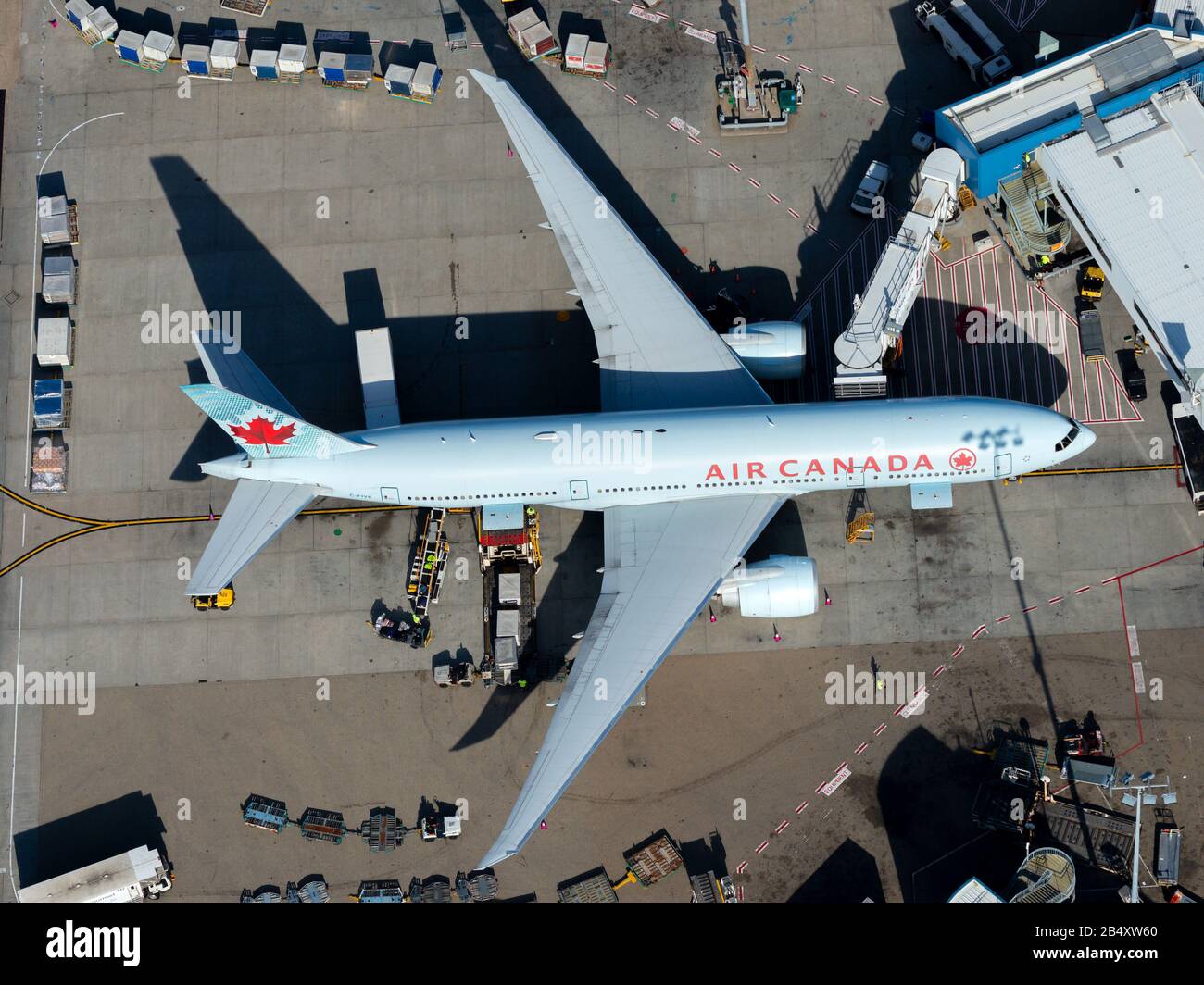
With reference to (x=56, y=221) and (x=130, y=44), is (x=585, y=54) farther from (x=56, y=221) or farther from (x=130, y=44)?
(x=56, y=221)

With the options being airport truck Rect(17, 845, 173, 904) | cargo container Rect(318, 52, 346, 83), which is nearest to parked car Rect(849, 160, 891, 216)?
cargo container Rect(318, 52, 346, 83)

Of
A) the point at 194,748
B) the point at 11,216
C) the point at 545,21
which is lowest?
the point at 194,748

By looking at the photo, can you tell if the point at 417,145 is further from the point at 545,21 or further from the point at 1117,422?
the point at 1117,422

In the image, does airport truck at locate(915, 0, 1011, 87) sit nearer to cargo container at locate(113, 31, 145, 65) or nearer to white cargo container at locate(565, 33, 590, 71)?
white cargo container at locate(565, 33, 590, 71)

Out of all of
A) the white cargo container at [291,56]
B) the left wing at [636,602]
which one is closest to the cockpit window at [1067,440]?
the left wing at [636,602]

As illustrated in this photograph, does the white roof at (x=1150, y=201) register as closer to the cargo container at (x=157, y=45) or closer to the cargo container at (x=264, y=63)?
the cargo container at (x=264, y=63)

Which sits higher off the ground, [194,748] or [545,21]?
[545,21]
